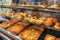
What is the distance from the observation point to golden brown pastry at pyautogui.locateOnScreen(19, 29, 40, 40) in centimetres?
266

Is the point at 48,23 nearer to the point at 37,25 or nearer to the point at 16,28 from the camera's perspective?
the point at 37,25

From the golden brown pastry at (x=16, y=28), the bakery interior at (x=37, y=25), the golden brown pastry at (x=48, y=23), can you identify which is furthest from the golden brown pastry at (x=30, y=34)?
the golden brown pastry at (x=48, y=23)

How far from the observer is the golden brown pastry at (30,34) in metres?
2.66

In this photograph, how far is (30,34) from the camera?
280 centimetres

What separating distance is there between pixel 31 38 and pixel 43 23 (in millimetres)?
384

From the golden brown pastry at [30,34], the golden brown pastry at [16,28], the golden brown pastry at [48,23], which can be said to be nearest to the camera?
the golden brown pastry at [48,23]

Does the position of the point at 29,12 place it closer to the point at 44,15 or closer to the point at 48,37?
the point at 44,15

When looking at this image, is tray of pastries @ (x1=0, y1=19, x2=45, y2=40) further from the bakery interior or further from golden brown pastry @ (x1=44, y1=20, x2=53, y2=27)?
golden brown pastry @ (x1=44, y1=20, x2=53, y2=27)

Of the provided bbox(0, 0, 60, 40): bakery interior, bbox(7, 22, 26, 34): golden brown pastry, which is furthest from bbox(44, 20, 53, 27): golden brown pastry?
bbox(7, 22, 26, 34): golden brown pastry

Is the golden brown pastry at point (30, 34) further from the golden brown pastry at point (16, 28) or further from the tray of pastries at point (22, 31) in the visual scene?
the golden brown pastry at point (16, 28)

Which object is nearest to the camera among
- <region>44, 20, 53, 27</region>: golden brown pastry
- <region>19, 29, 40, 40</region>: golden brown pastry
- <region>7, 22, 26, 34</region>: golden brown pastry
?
<region>44, 20, 53, 27</region>: golden brown pastry

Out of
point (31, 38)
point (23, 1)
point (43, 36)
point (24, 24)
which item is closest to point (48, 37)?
point (43, 36)

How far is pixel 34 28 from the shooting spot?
301 centimetres

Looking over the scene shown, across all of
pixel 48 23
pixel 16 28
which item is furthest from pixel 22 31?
pixel 48 23
